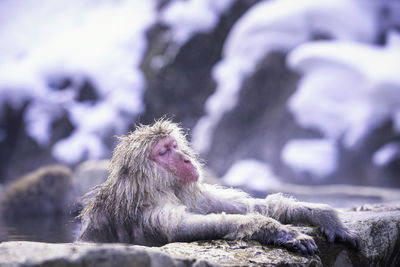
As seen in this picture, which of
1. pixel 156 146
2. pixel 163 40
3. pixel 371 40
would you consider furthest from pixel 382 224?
pixel 163 40

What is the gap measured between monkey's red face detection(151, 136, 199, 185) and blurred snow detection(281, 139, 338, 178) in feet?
18.7

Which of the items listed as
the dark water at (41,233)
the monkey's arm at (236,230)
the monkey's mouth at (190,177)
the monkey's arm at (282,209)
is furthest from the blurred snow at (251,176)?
the monkey's arm at (236,230)

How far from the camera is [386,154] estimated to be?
290 inches

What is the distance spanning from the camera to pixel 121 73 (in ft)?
43.9

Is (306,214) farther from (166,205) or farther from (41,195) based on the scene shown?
(41,195)

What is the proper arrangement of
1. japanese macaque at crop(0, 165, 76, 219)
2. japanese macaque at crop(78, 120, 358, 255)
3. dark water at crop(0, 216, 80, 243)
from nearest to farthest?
japanese macaque at crop(78, 120, 358, 255)
dark water at crop(0, 216, 80, 243)
japanese macaque at crop(0, 165, 76, 219)

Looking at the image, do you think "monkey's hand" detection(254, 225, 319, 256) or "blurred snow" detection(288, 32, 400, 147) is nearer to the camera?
"monkey's hand" detection(254, 225, 319, 256)

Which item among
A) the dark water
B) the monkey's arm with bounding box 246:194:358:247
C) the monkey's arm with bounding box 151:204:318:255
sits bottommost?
the monkey's arm with bounding box 151:204:318:255

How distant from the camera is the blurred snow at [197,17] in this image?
1238cm

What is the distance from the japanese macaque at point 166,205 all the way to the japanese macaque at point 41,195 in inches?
140

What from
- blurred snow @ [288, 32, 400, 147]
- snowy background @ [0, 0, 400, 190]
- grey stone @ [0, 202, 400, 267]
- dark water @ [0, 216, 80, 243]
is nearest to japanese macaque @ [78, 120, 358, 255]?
grey stone @ [0, 202, 400, 267]

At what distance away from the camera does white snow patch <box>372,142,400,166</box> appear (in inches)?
287

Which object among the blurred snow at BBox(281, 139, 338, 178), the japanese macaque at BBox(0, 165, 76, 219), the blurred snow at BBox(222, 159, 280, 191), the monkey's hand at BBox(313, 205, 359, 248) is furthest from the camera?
the blurred snow at BBox(222, 159, 280, 191)

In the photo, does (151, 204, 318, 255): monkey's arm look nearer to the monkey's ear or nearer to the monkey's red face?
the monkey's red face
